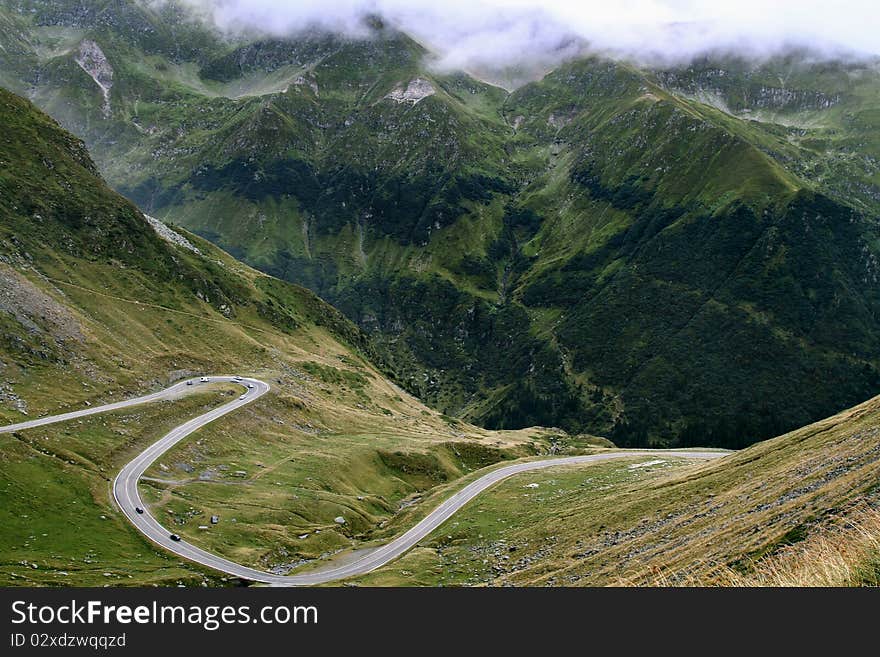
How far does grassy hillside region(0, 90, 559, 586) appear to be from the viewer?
69.3 m

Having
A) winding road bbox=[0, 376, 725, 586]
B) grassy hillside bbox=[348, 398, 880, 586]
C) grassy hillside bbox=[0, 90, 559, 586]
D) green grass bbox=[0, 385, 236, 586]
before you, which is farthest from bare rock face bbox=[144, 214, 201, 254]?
grassy hillside bbox=[348, 398, 880, 586]

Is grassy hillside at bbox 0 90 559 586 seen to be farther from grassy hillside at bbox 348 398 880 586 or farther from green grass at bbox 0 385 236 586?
grassy hillside at bbox 348 398 880 586

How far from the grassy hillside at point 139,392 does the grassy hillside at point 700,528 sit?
2183 centimetres

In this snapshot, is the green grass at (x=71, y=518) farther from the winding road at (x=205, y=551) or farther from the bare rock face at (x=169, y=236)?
the bare rock face at (x=169, y=236)

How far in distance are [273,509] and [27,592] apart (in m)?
70.5

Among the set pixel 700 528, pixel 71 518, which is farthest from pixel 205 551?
pixel 700 528

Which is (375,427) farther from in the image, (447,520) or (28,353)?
(28,353)

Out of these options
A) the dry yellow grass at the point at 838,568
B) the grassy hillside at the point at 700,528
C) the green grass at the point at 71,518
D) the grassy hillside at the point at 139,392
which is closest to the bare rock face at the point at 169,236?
the grassy hillside at the point at 139,392

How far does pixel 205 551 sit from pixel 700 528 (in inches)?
2102

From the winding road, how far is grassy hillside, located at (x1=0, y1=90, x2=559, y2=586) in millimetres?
2183

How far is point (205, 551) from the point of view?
7112 cm

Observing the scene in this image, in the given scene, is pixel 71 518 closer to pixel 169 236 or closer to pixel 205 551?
pixel 205 551

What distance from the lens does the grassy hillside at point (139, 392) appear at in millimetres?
69312

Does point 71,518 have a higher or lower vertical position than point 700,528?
lower
